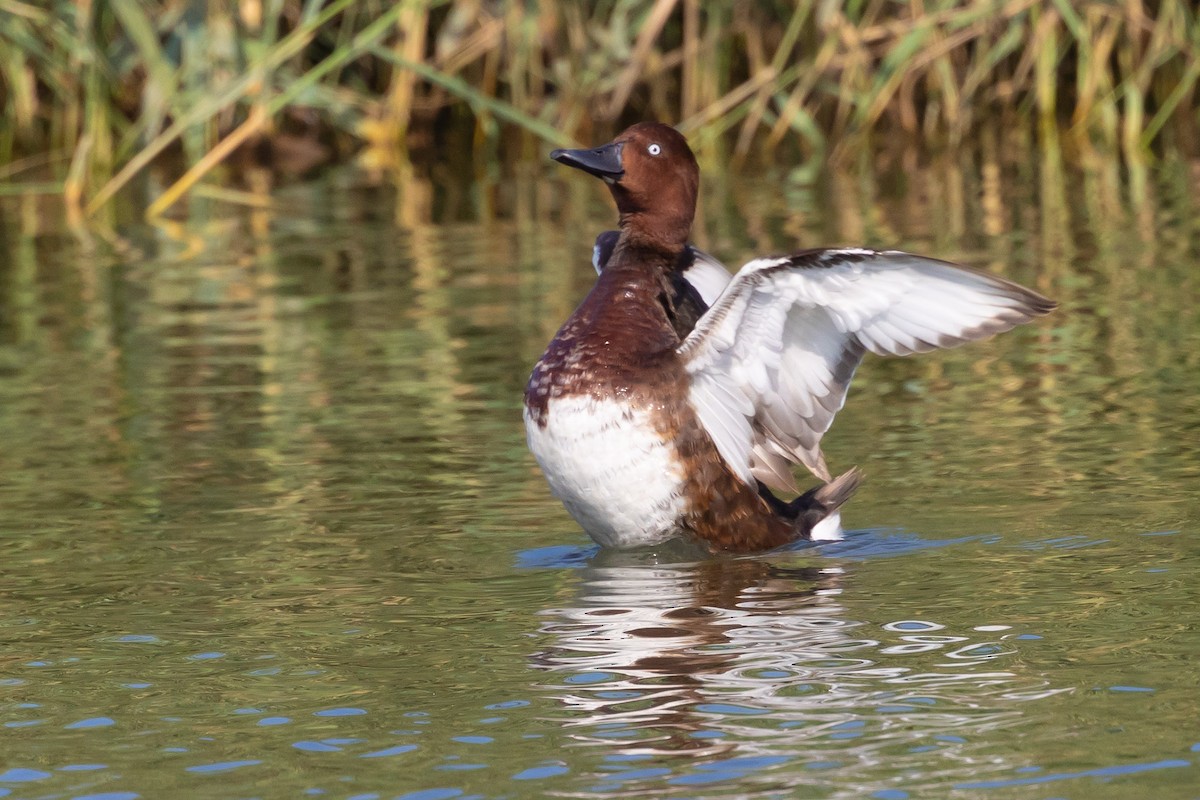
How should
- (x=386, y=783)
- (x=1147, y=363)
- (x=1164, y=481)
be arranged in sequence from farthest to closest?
(x=1147, y=363) → (x=1164, y=481) → (x=386, y=783)

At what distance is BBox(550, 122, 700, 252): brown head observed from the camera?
235 inches

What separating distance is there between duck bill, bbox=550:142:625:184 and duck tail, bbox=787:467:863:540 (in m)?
1.11

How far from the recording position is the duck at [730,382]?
5207mm

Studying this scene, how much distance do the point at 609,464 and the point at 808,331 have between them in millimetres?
657

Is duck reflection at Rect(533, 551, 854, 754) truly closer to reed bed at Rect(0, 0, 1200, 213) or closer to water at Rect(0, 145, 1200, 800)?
water at Rect(0, 145, 1200, 800)

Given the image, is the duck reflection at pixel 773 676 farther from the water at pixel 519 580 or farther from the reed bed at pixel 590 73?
the reed bed at pixel 590 73

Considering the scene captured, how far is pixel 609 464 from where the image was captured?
5.30 meters

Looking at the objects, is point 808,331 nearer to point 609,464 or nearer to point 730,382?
point 730,382

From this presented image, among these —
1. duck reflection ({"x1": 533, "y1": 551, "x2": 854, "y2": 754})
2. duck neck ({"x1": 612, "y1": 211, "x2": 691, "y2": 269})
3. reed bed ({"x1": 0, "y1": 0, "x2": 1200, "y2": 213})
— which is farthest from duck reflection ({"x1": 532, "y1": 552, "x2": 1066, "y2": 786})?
reed bed ({"x1": 0, "y1": 0, "x2": 1200, "y2": 213})

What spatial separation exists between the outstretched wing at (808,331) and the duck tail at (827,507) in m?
0.10

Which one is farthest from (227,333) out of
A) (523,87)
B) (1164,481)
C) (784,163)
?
(784,163)

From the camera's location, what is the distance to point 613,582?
17.1 feet

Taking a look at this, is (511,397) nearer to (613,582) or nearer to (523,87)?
(613,582)

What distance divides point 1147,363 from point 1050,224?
4261 mm
